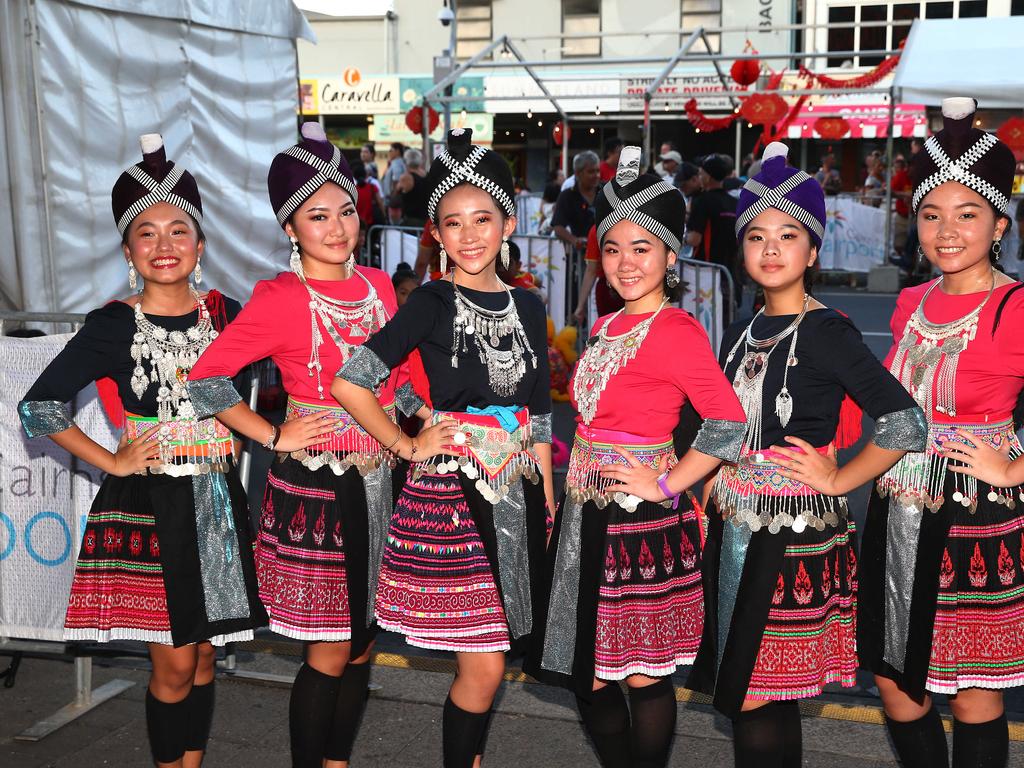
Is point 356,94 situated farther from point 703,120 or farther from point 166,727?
point 166,727

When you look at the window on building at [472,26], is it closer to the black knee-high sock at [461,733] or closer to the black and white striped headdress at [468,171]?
the black and white striped headdress at [468,171]

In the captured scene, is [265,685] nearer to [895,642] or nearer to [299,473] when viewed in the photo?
[299,473]

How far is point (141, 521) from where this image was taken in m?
3.55

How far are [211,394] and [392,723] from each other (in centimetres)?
170

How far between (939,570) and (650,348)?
1.09 m

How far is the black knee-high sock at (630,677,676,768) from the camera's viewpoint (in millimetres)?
3320

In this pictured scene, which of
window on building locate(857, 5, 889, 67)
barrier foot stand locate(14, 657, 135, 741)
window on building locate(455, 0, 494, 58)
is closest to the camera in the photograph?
barrier foot stand locate(14, 657, 135, 741)

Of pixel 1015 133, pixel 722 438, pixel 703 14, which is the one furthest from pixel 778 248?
pixel 703 14

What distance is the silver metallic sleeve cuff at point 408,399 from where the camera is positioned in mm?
3734

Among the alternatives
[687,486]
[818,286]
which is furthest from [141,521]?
[818,286]

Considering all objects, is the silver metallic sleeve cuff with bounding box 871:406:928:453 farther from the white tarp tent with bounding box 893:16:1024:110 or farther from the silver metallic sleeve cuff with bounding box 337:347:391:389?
the white tarp tent with bounding box 893:16:1024:110

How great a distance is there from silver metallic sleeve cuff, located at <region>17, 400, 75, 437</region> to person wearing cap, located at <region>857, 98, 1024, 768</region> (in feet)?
8.70

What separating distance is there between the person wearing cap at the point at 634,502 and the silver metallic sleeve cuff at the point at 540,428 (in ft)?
0.79

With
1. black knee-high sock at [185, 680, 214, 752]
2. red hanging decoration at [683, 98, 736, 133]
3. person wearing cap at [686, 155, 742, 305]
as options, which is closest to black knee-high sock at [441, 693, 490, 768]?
black knee-high sock at [185, 680, 214, 752]
